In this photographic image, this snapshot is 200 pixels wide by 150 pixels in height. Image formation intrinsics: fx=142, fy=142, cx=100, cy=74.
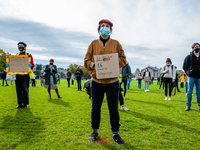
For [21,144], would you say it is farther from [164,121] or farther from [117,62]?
[164,121]

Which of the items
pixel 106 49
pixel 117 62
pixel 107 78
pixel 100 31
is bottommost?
pixel 107 78

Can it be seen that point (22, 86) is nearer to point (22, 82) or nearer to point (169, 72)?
point (22, 82)

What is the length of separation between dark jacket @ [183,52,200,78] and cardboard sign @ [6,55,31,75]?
20.6 ft

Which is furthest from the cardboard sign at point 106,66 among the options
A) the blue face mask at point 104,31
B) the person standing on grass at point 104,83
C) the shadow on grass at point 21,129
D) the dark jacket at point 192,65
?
the dark jacket at point 192,65

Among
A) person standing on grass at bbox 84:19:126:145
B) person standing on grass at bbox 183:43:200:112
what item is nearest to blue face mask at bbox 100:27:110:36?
person standing on grass at bbox 84:19:126:145

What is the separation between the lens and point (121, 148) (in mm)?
2711

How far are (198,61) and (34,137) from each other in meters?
6.03

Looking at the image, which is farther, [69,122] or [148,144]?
[69,122]

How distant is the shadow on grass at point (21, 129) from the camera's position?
2.95 metres

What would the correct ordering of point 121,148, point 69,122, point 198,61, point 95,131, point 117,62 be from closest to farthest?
point 121,148 → point 117,62 → point 95,131 → point 69,122 → point 198,61

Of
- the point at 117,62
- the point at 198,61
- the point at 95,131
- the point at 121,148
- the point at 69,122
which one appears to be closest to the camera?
the point at 121,148

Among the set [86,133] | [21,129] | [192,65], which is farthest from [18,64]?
[192,65]

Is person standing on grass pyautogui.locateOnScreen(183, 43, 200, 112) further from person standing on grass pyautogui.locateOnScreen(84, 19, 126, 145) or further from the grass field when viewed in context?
person standing on grass pyautogui.locateOnScreen(84, 19, 126, 145)

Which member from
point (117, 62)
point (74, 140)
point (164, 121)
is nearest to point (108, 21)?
point (117, 62)
